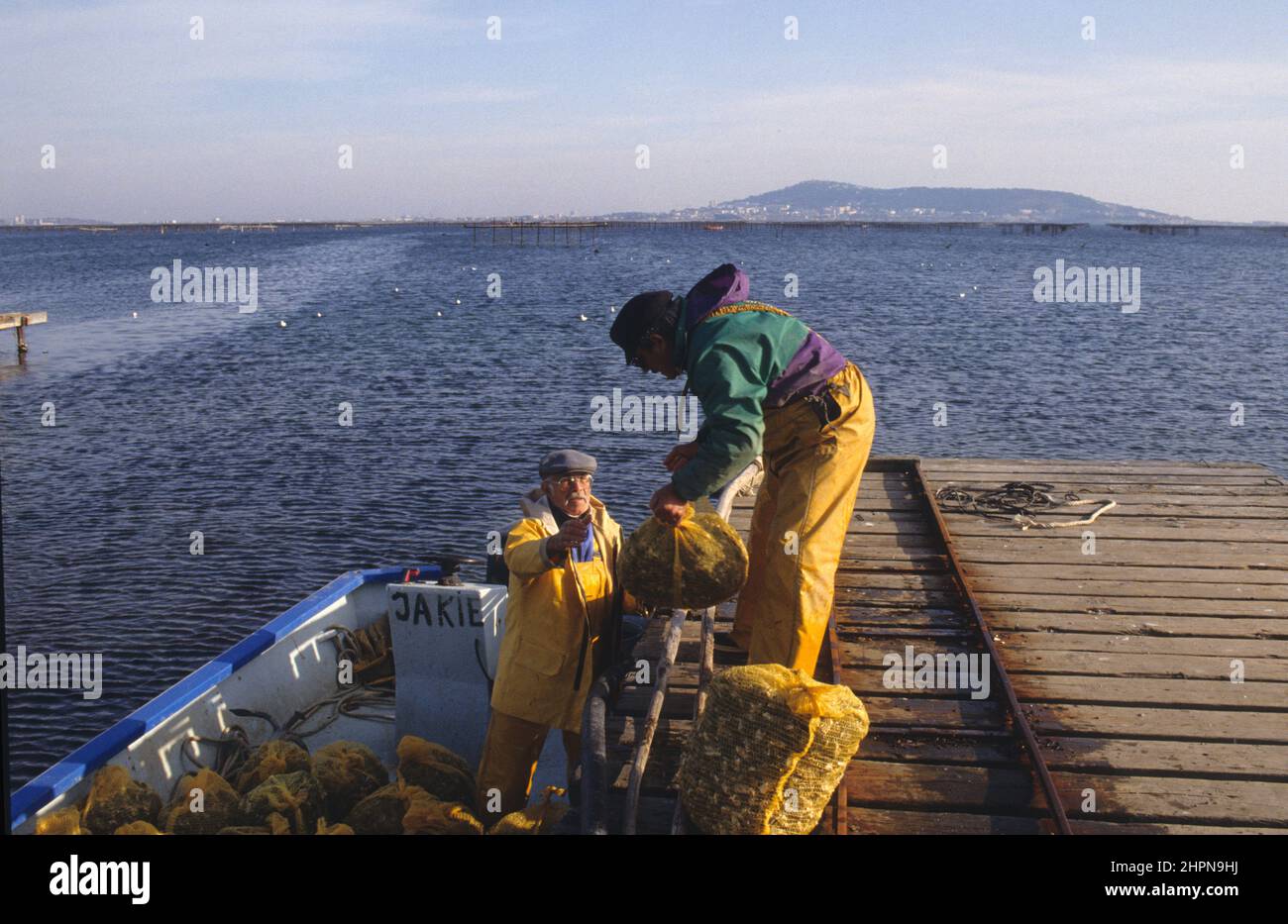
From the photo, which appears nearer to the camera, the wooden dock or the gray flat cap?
the wooden dock

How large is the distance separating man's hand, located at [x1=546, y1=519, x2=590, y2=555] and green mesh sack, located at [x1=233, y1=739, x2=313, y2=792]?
3.25 meters

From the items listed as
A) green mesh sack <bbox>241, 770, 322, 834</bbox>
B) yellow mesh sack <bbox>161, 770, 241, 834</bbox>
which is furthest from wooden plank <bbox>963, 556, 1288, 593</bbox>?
yellow mesh sack <bbox>161, 770, 241, 834</bbox>

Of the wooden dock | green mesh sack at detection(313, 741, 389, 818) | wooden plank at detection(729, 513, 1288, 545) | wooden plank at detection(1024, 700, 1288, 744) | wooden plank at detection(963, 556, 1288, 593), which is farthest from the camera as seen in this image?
wooden plank at detection(729, 513, 1288, 545)

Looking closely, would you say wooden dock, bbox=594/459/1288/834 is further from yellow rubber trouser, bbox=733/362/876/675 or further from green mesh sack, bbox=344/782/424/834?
green mesh sack, bbox=344/782/424/834

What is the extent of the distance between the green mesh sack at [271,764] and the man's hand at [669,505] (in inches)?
143

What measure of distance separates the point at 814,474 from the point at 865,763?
155 cm

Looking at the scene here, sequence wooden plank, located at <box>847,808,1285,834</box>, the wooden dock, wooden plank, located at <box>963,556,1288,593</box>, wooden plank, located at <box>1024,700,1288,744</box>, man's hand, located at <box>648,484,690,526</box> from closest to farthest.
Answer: wooden plank, located at <box>847,808,1285,834</box>
the wooden dock
man's hand, located at <box>648,484,690,526</box>
wooden plank, located at <box>1024,700,1288,744</box>
wooden plank, located at <box>963,556,1288,593</box>

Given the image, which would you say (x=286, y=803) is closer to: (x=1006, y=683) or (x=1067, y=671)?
(x=1006, y=683)

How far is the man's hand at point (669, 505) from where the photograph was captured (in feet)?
17.6

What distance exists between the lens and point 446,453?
81.4ft

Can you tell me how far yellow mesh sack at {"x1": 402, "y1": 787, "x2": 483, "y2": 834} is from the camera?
5.88m

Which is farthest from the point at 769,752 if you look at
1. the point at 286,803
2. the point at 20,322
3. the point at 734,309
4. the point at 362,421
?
the point at 20,322
